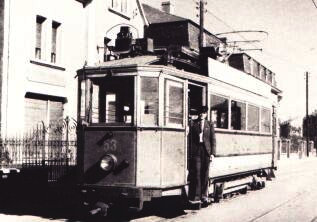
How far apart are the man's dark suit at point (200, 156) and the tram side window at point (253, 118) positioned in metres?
3.30

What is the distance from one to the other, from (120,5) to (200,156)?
53.1 ft

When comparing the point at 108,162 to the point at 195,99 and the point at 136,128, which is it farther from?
the point at 195,99

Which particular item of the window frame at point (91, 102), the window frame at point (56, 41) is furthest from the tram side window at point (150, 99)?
the window frame at point (56, 41)

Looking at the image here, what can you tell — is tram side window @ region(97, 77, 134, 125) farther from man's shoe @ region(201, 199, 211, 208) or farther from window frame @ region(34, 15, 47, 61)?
window frame @ region(34, 15, 47, 61)

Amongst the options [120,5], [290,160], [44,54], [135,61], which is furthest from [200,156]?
[290,160]

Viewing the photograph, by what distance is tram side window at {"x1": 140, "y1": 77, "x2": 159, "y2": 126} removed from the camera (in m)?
8.74

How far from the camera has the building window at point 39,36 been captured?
718 inches

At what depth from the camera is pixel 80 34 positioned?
2080 cm

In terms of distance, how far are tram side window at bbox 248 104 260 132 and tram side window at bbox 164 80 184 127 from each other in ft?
13.4

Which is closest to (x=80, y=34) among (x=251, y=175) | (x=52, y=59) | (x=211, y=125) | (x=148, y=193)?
(x=52, y=59)

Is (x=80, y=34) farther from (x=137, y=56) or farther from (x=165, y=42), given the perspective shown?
(x=165, y=42)

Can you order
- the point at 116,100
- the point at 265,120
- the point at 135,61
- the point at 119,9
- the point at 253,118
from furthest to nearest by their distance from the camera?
1. the point at 119,9
2. the point at 265,120
3. the point at 253,118
4. the point at 135,61
5. the point at 116,100

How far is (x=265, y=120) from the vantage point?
14.9 meters

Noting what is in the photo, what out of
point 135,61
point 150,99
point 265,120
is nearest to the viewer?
point 150,99
